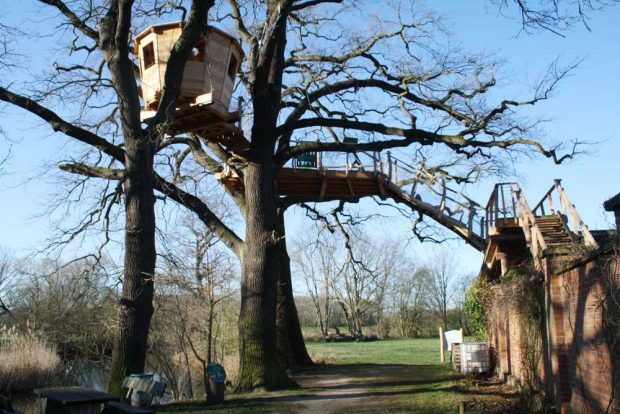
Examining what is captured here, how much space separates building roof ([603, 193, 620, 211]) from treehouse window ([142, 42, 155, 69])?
1034cm

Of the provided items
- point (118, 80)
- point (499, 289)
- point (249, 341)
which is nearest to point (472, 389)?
point (499, 289)

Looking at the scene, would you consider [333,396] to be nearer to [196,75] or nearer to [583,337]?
[583,337]

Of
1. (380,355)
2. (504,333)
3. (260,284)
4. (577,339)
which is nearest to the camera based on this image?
(577,339)

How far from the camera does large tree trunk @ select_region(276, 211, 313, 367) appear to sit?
21266mm

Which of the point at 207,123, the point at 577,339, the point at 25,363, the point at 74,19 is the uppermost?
the point at 74,19

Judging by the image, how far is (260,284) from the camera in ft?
49.2

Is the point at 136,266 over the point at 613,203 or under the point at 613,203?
under

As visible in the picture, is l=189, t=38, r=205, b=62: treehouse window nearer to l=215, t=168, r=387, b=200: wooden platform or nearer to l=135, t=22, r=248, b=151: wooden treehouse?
l=135, t=22, r=248, b=151: wooden treehouse

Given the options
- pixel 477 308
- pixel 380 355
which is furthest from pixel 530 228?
pixel 380 355

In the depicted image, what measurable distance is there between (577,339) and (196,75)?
9933 mm

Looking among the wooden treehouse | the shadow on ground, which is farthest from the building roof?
the wooden treehouse

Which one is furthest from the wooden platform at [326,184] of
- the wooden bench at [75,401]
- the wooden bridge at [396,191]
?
the wooden bench at [75,401]

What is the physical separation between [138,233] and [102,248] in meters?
3.14

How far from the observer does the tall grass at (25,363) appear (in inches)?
727
